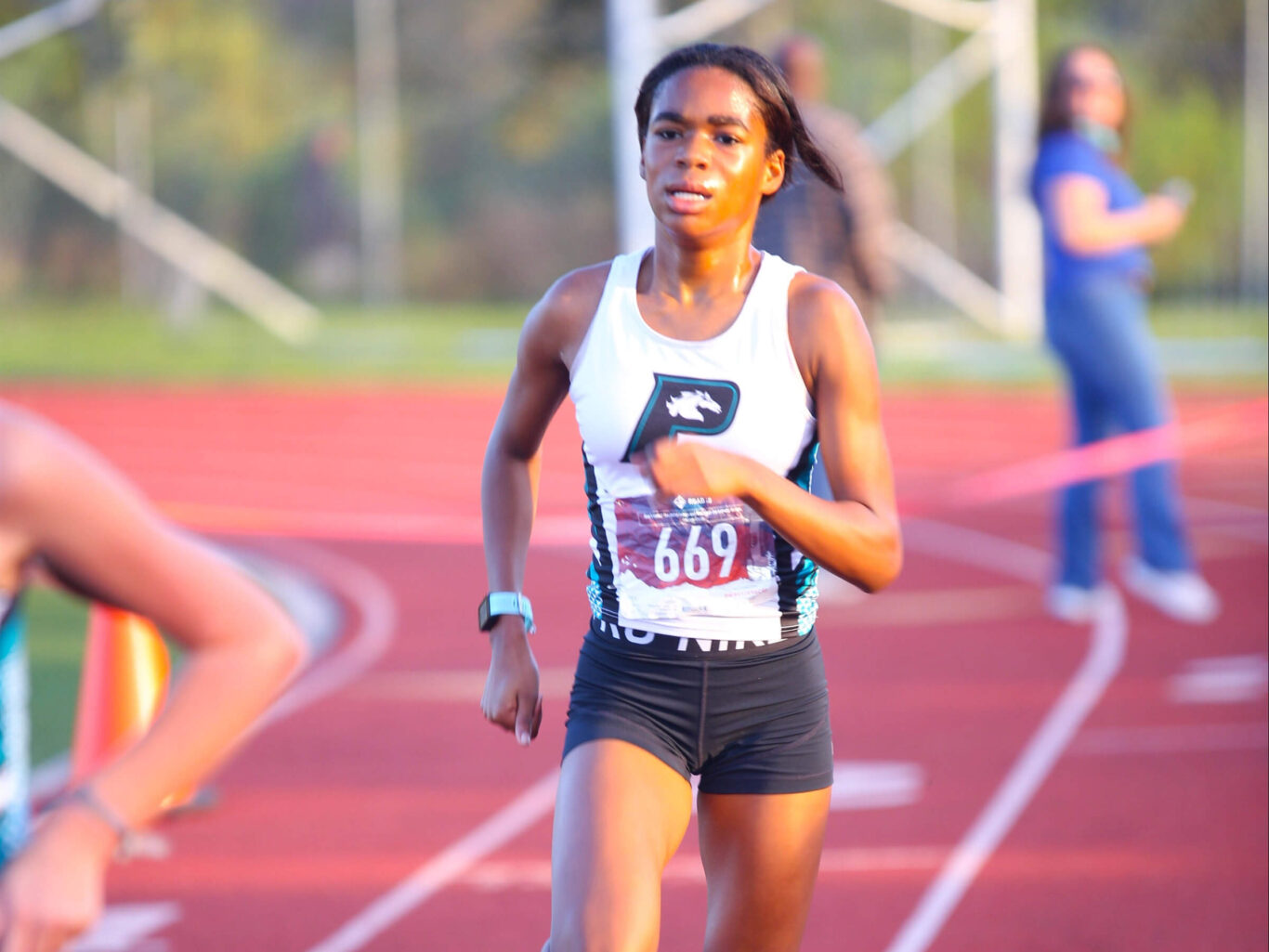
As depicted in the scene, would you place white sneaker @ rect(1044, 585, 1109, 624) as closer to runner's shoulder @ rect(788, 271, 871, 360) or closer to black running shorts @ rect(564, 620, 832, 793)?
black running shorts @ rect(564, 620, 832, 793)

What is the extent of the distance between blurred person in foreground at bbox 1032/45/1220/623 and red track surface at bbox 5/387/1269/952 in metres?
0.67

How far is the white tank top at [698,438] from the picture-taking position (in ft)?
8.91

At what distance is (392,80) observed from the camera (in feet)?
83.4

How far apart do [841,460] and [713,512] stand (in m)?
0.24

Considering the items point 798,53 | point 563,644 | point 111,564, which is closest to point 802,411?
point 111,564

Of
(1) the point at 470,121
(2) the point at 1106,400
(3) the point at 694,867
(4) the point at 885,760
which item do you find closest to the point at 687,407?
(3) the point at 694,867

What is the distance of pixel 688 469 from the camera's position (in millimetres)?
2277

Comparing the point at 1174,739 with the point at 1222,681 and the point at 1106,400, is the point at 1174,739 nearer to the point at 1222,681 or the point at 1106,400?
the point at 1222,681

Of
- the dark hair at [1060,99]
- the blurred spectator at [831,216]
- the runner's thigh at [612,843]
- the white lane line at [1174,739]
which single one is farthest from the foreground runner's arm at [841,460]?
the dark hair at [1060,99]

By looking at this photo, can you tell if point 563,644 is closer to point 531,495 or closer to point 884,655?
point 884,655

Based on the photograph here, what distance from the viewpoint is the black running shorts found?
2773 mm

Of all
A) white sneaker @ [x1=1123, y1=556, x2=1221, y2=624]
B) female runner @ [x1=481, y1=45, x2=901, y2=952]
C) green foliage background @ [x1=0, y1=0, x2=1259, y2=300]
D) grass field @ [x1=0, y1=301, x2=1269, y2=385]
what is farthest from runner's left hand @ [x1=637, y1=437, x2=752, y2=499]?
green foliage background @ [x1=0, y1=0, x2=1259, y2=300]

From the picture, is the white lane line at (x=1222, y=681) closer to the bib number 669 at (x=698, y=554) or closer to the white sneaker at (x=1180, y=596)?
the white sneaker at (x=1180, y=596)

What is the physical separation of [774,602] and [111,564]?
1366 millimetres
